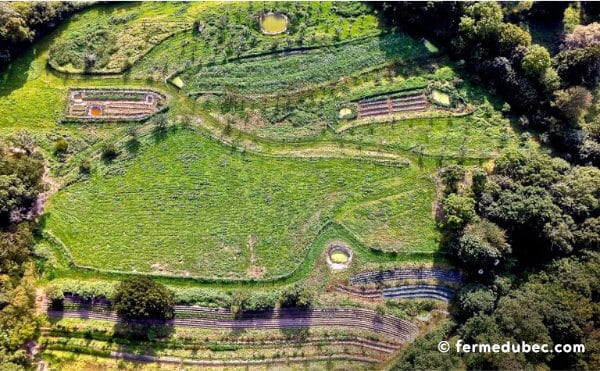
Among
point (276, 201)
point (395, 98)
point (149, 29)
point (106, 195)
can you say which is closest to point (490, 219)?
→ point (395, 98)

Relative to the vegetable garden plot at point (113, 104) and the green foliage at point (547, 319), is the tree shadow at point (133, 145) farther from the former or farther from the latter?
the green foliage at point (547, 319)

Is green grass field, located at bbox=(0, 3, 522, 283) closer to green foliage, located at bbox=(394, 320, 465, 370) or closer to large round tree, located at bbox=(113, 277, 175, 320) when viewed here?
large round tree, located at bbox=(113, 277, 175, 320)

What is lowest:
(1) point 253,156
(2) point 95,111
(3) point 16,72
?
(1) point 253,156

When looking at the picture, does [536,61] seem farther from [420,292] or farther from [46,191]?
[46,191]

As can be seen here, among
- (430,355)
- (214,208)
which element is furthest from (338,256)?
(214,208)

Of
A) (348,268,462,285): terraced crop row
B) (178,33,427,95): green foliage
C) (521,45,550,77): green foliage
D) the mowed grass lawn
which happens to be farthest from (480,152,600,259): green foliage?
(178,33,427,95): green foliage

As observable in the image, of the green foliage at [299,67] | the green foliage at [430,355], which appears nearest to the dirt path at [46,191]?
the green foliage at [299,67]
